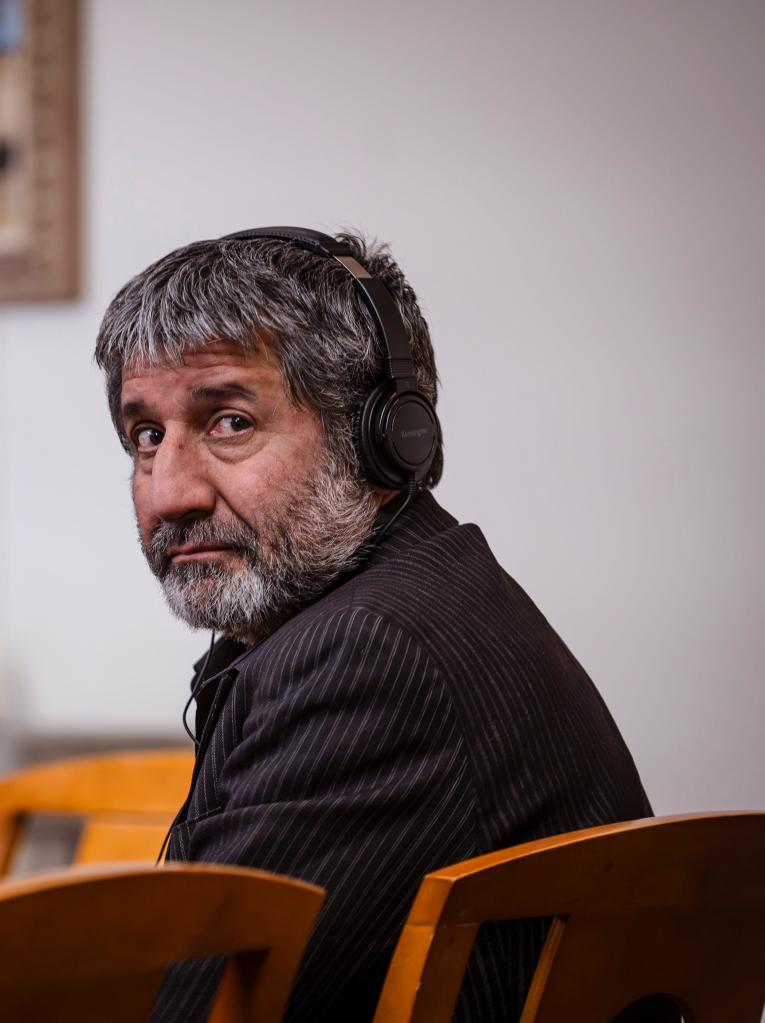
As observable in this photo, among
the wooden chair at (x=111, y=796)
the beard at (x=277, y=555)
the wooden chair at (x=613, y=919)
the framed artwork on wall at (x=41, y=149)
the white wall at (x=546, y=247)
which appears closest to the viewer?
the wooden chair at (x=613, y=919)

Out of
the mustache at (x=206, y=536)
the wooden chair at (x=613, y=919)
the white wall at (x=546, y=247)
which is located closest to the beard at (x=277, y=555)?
the mustache at (x=206, y=536)

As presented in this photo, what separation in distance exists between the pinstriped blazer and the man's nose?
176mm

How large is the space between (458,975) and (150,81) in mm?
A: 1860

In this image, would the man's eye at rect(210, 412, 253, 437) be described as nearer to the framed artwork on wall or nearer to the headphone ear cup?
the headphone ear cup

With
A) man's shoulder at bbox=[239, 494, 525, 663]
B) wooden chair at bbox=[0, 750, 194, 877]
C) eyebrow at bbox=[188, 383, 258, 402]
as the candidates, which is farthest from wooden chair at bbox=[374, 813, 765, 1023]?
wooden chair at bbox=[0, 750, 194, 877]

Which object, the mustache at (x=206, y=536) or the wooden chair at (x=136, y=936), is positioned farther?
the mustache at (x=206, y=536)

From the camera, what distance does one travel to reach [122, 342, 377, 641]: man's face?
1.07m

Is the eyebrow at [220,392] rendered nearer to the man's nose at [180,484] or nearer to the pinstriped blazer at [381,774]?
the man's nose at [180,484]

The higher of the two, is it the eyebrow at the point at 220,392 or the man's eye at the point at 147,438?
the eyebrow at the point at 220,392

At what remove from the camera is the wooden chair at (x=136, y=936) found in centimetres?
49

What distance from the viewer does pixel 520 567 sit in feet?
6.40

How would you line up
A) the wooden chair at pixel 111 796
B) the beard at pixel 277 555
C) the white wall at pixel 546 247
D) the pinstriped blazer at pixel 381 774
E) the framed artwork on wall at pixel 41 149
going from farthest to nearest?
1. the framed artwork on wall at pixel 41 149
2. the white wall at pixel 546 247
3. the wooden chair at pixel 111 796
4. the beard at pixel 277 555
5. the pinstriped blazer at pixel 381 774

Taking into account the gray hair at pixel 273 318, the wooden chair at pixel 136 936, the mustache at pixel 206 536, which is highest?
the gray hair at pixel 273 318

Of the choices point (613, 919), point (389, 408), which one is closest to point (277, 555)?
point (389, 408)
